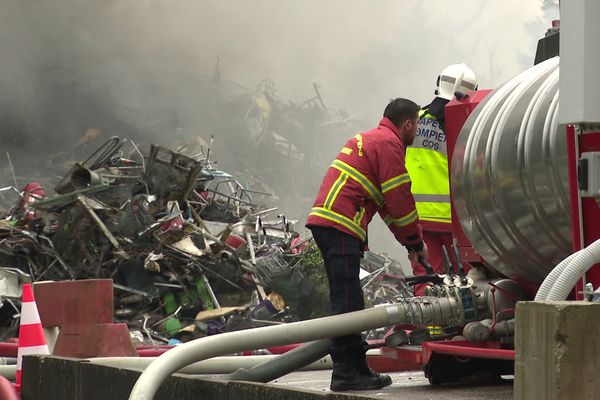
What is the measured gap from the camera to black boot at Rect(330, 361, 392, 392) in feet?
15.7

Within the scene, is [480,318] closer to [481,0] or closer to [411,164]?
[411,164]

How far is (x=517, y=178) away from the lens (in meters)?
4.24

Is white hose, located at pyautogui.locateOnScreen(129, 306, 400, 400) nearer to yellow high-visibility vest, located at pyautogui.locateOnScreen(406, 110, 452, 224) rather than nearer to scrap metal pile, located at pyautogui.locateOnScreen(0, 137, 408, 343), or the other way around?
yellow high-visibility vest, located at pyautogui.locateOnScreen(406, 110, 452, 224)

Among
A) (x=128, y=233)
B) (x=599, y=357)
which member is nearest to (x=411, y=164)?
(x=599, y=357)

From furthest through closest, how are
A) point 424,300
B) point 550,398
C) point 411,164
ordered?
point 411,164, point 424,300, point 550,398

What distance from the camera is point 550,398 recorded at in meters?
2.55

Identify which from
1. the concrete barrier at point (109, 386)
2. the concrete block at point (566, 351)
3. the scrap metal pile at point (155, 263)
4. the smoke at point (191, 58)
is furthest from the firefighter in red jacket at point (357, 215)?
the smoke at point (191, 58)

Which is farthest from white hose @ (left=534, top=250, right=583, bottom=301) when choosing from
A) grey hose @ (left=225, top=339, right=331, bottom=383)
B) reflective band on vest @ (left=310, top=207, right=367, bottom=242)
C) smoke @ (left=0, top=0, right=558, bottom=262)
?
smoke @ (left=0, top=0, right=558, bottom=262)

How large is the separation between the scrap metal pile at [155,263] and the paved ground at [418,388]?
5.37 meters

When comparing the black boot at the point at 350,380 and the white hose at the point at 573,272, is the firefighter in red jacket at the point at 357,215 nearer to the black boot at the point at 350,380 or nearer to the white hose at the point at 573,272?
the black boot at the point at 350,380

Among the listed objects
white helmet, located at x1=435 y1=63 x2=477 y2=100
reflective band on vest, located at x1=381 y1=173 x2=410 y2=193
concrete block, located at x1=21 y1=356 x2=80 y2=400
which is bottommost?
concrete block, located at x1=21 y1=356 x2=80 y2=400

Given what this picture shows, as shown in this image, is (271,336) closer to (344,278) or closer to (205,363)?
(344,278)

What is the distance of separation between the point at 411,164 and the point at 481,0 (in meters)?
16.0

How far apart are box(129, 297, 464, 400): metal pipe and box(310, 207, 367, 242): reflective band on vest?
0.51 m
